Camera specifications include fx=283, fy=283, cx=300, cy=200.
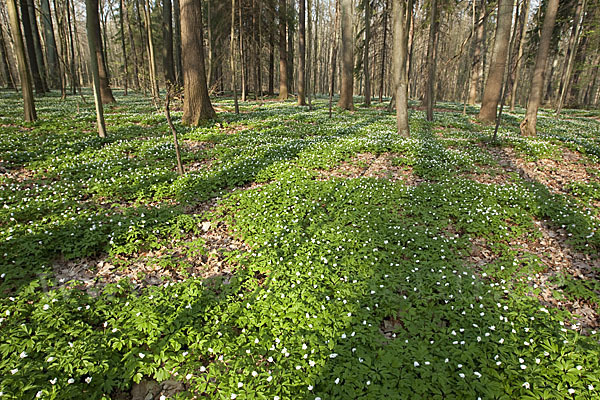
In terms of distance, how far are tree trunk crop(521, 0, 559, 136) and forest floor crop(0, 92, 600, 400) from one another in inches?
179

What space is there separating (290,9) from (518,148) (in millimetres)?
25904

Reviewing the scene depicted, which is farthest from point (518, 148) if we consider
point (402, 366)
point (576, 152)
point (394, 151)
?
point (402, 366)

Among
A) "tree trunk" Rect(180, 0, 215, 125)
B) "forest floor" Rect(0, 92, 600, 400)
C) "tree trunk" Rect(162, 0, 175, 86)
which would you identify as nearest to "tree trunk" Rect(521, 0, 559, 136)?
"forest floor" Rect(0, 92, 600, 400)

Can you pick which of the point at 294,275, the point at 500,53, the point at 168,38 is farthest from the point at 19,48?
the point at 500,53

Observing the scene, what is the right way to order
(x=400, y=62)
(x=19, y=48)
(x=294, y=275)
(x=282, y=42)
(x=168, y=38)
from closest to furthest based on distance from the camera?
(x=294, y=275) < (x=19, y=48) < (x=400, y=62) < (x=168, y=38) < (x=282, y=42)

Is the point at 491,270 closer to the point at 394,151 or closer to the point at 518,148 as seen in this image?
the point at 394,151

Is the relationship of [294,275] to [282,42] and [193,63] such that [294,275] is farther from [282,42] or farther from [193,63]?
[282,42]

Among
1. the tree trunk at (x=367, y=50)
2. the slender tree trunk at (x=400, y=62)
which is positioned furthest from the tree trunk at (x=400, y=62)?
the tree trunk at (x=367, y=50)

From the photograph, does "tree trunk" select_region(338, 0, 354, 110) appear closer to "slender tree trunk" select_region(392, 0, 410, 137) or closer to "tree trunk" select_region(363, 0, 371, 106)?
"tree trunk" select_region(363, 0, 371, 106)

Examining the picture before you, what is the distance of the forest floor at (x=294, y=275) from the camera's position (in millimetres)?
3211

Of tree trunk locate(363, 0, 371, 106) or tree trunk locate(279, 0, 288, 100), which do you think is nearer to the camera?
tree trunk locate(363, 0, 371, 106)

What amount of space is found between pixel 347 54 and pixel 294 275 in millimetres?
19069

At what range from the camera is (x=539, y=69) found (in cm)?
1301

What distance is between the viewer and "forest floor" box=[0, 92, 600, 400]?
321cm
